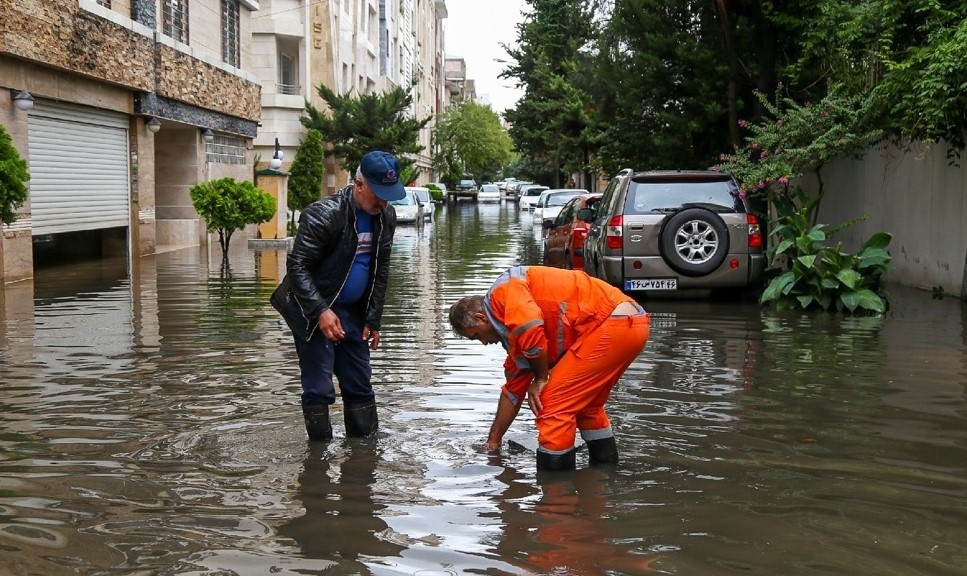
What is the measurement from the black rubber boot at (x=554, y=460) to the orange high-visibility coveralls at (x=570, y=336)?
0.04 meters

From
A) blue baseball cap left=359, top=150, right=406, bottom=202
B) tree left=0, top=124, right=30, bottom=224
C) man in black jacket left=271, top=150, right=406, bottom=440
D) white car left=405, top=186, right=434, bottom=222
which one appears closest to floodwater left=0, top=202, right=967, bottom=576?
man in black jacket left=271, top=150, right=406, bottom=440

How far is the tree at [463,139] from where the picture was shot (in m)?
97.2

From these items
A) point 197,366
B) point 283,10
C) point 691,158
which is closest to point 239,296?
point 197,366

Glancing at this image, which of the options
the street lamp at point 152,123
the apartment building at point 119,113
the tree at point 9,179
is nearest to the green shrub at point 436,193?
the apartment building at point 119,113

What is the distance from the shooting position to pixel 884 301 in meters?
13.4

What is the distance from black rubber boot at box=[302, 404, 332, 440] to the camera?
6812 mm

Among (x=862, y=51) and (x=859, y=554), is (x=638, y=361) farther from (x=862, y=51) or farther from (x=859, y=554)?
(x=862, y=51)

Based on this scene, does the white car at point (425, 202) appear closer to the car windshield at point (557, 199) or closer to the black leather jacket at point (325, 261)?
the car windshield at point (557, 199)

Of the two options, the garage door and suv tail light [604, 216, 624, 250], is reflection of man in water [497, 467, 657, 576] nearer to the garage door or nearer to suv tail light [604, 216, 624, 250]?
suv tail light [604, 216, 624, 250]

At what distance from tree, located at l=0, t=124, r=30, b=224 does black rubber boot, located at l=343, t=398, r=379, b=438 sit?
8.97 metres

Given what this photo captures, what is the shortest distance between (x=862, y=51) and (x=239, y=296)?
30.0 ft

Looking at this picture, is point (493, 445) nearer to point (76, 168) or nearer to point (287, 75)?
point (76, 168)

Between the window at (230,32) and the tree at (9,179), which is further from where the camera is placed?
the window at (230,32)

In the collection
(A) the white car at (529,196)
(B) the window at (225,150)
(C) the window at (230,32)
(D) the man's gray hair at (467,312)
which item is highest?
(C) the window at (230,32)
